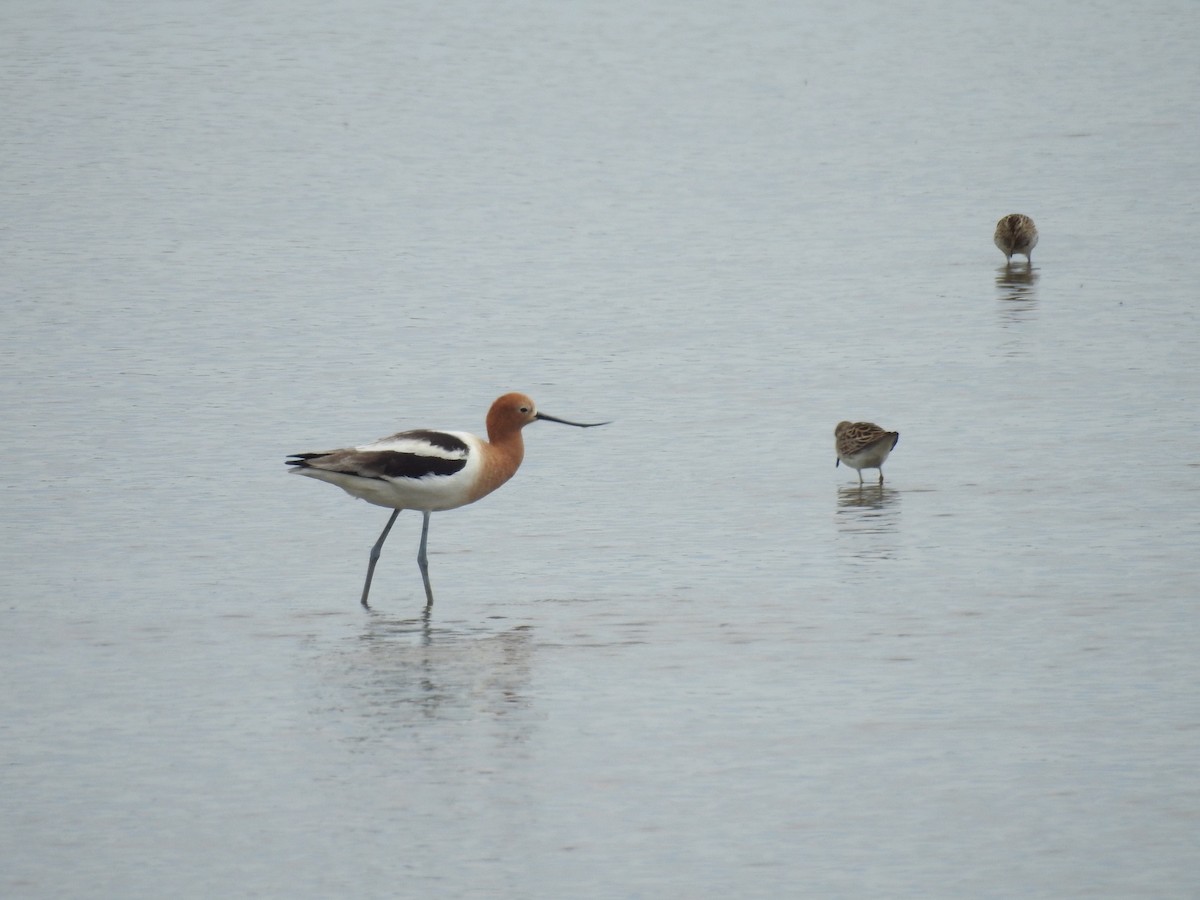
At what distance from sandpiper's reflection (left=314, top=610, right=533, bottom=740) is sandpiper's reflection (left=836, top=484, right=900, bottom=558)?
2.35 m

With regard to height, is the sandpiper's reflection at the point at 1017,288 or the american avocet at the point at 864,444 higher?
the sandpiper's reflection at the point at 1017,288

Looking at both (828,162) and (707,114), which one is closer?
(828,162)

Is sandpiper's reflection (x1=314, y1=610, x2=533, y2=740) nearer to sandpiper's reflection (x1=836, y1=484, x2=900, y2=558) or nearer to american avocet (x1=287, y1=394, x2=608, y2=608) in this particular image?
american avocet (x1=287, y1=394, x2=608, y2=608)

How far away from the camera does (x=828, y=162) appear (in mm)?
27906

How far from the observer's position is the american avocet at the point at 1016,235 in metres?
20.4

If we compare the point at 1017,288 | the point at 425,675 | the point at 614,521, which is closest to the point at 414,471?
the point at 425,675

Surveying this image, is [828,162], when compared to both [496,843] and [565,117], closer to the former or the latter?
[565,117]

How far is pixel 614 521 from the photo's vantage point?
1238 centimetres

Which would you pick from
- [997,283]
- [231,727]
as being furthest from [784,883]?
[997,283]

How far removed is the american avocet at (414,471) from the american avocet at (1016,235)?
34.1ft

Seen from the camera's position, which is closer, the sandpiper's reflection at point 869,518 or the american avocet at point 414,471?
the american avocet at point 414,471

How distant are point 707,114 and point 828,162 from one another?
5.43 m

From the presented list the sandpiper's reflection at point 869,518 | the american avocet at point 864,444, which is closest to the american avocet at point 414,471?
the sandpiper's reflection at point 869,518

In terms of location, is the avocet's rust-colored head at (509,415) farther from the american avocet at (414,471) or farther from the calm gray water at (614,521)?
the calm gray water at (614,521)
